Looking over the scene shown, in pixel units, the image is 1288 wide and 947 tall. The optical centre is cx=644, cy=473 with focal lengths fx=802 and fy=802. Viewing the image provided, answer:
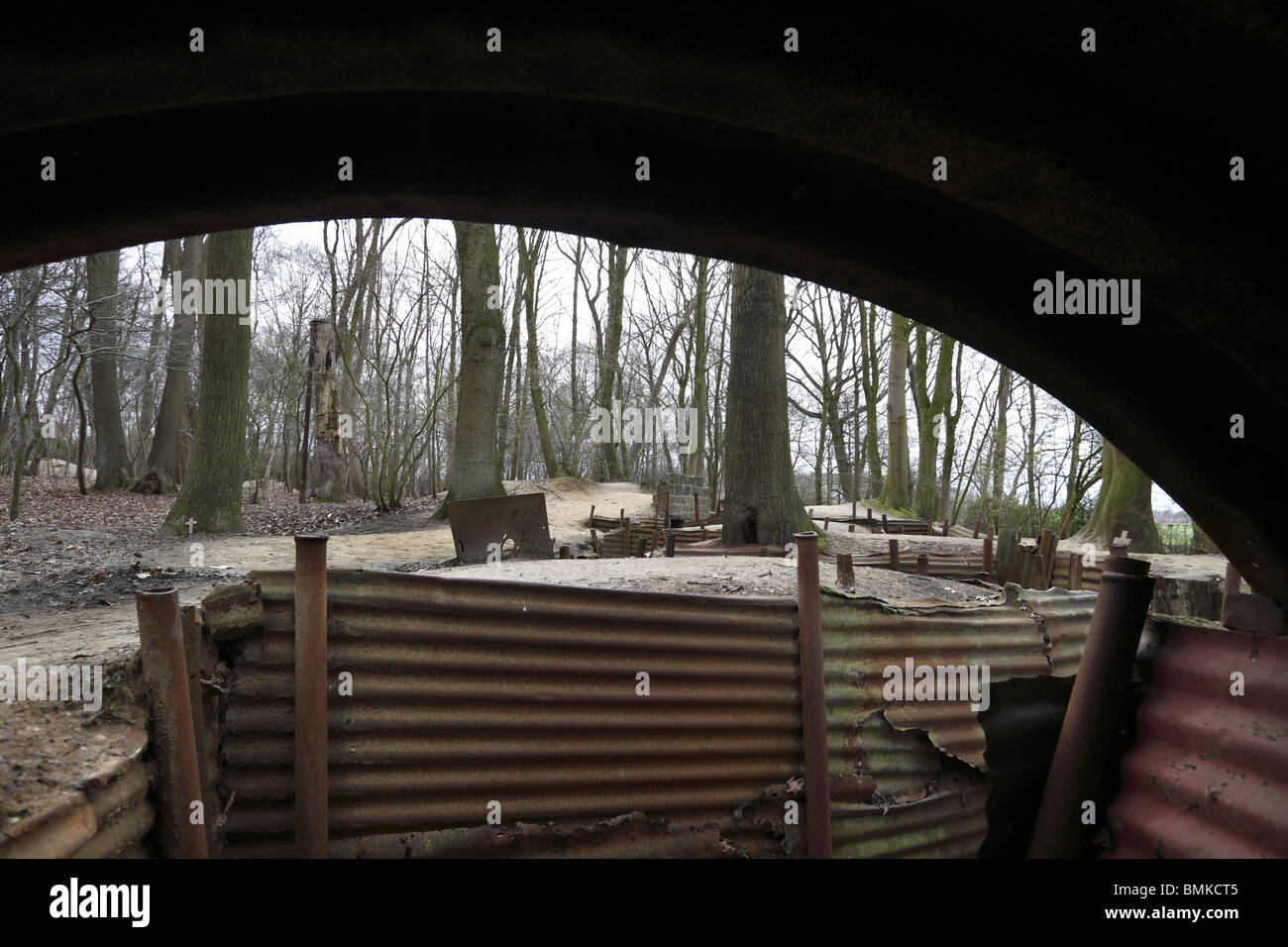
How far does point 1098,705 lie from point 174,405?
2357 centimetres

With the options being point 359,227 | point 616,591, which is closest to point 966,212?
point 616,591

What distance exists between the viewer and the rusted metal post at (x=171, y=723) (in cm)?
239

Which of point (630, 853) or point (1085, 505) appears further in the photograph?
point (1085, 505)

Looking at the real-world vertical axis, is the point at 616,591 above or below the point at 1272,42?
below

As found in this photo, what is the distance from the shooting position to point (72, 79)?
1672 millimetres

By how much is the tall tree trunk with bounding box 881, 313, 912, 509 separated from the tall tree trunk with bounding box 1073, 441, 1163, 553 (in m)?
5.68

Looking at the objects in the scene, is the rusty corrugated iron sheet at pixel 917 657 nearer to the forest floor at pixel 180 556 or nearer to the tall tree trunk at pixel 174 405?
the forest floor at pixel 180 556

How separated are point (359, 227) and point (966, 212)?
2749cm

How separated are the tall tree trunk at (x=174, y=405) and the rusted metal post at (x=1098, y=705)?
21116 millimetres

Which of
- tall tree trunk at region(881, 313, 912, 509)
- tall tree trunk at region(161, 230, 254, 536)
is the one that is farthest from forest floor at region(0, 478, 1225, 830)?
tall tree trunk at region(881, 313, 912, 509)

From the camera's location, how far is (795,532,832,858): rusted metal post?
3383 millimetres

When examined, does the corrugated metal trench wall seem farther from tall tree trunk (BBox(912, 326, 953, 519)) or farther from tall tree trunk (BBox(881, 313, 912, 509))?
tall tree trunk (BBox(912, 326, 953, 519))

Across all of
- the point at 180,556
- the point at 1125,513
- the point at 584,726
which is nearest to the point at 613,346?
the point at 1125,513
